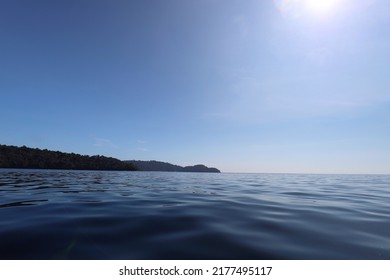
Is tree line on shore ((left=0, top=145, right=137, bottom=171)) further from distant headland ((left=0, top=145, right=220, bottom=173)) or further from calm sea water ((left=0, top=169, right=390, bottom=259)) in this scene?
calm sea water ((left=0, top=169, right=390, bottom=259))

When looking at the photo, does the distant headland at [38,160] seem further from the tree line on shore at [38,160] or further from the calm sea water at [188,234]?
the calm sea water at [188,234]

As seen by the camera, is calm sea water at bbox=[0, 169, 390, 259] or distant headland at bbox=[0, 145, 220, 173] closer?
calm sea water at bbox=[0, 169, 390, 259]

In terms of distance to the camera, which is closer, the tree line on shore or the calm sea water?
the calm sea water

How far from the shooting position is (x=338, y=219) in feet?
22.7

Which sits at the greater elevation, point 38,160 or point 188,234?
point 38,160

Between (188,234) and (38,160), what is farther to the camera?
(38,160)

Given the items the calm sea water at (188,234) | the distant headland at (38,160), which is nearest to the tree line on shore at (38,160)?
the distant headland at (38,160)

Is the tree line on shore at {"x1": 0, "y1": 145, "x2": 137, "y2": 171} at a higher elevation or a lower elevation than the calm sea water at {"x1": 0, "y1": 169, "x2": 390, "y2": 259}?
higher

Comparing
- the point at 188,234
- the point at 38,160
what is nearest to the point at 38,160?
the point at 38,160

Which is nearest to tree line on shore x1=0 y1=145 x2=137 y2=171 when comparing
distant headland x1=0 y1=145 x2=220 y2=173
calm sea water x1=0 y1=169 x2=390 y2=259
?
distant headland x1=0 y1=145 x2=220 y2=173

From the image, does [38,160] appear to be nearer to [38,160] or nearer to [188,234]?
[38,160]

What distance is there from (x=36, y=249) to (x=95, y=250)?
1.16 m
